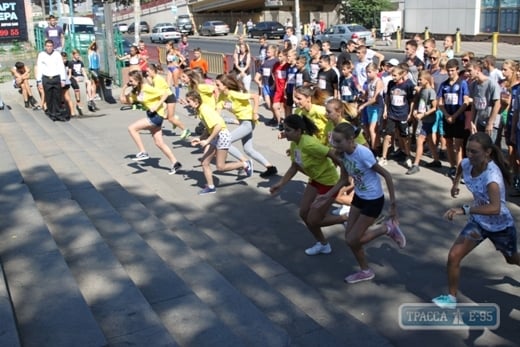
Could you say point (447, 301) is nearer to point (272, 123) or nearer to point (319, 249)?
point (319, 249)

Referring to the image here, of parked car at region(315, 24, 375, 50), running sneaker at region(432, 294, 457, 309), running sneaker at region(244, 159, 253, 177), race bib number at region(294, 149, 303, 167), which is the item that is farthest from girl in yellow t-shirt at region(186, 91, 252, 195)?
parked car at region(315, 24, 375, 50)

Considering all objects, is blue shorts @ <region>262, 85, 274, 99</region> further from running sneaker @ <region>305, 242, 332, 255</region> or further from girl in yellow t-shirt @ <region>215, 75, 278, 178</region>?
running sneaker @ <region>305, 242, 332, 255</region>

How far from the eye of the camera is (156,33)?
2073 inches

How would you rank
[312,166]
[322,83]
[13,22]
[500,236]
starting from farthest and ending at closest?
1. [13,22]
2. [322,83]
3. [312,166]
4. [500,236]

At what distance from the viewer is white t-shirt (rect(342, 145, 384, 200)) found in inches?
230

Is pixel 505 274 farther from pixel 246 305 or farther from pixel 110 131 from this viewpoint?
pixel 110 131

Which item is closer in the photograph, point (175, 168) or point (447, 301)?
point (447, 301)

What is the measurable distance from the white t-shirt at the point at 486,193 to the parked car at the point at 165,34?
47.5 m

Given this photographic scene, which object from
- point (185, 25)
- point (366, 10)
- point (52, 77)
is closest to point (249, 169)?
point (52, 77)

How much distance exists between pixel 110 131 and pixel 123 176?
4.40m

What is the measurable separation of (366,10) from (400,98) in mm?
44495

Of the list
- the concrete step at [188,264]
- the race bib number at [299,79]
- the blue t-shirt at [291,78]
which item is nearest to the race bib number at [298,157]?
the concrete step at [188,264]

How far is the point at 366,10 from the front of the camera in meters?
52.3

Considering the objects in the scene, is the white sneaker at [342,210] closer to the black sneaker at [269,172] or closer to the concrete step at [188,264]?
the concrete step at [188,264]
